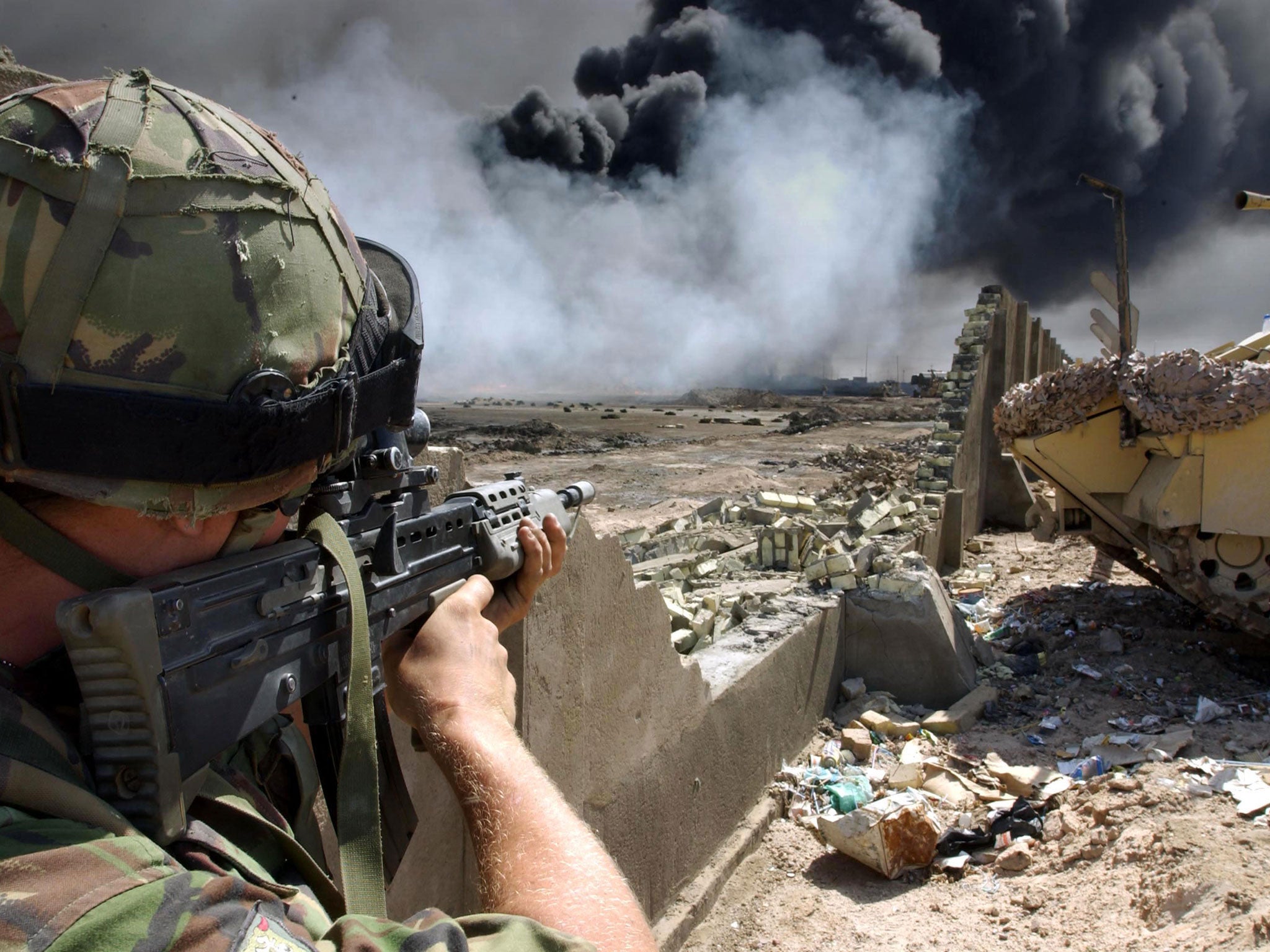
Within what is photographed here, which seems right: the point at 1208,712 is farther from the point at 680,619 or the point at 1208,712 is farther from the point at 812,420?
the point at 812,420

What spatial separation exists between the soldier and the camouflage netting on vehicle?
5660 millimetres

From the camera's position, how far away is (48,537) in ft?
2.91

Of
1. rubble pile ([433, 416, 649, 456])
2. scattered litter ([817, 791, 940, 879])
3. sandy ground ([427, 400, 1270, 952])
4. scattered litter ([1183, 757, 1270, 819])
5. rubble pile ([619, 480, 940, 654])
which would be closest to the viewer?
sandy ground ([427, 400, 1270, 952])

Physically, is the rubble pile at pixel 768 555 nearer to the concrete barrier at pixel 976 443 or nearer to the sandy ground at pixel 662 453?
the concrete barrier at pixel 976 443

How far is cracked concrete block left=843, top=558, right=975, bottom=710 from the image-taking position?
5.10 meters

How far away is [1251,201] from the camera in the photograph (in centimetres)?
557

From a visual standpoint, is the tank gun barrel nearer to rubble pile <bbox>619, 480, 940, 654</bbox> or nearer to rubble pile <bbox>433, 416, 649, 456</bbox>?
rubble pile <bbox>619, 480, 940, 654</bbox>

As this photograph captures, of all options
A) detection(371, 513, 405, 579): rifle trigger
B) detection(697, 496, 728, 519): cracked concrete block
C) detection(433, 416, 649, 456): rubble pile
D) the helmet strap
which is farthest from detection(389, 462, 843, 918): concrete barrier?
detection(433, 416, 649, 456): rubble pile

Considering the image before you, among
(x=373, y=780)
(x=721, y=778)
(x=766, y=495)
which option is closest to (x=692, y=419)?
(x=766, y=495)

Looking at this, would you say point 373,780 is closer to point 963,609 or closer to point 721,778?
point 721,778

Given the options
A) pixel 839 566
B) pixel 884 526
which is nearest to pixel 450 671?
pixel 839 566

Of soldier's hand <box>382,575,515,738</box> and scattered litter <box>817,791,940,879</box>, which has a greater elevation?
soldier's hand <box>382,575,515,738</box>

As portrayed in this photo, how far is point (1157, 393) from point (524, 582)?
529 cm

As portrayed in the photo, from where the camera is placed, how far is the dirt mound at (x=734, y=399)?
4541 cm
